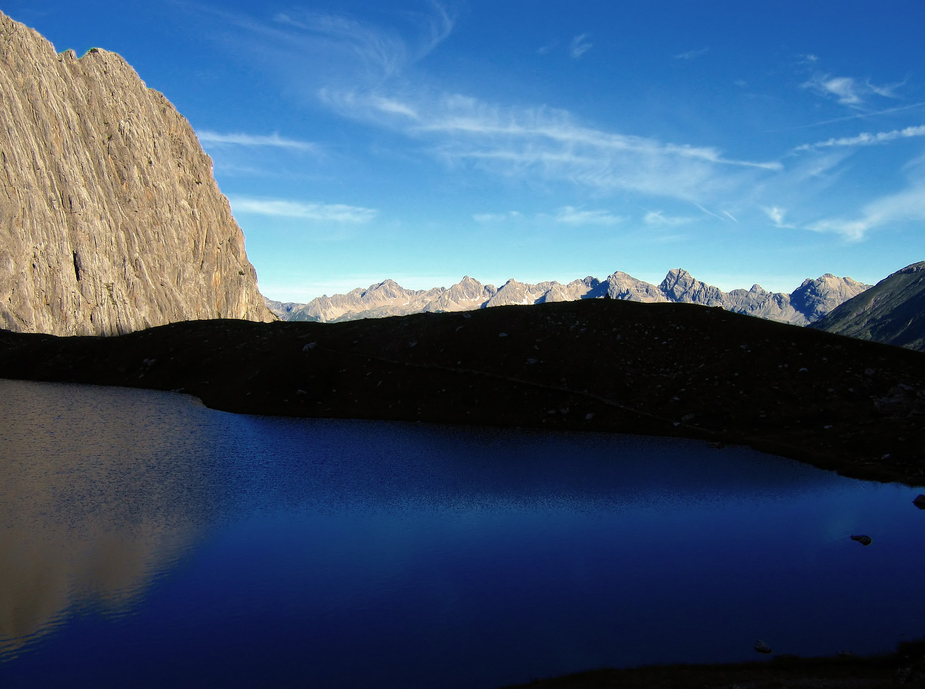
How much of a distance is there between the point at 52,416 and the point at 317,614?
201 feet

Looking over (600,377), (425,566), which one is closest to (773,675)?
(425,566)

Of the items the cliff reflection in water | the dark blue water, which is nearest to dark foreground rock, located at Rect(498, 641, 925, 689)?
the dark blue water

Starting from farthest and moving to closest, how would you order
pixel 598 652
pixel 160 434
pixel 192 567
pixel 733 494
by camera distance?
1. pixel 160 434
2. pixel 733 494
3. pixel 192 567
4. pixel 598 652

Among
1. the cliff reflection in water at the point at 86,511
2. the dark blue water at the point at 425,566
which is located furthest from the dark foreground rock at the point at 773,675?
the cliff reflection in water at the point at 86,511

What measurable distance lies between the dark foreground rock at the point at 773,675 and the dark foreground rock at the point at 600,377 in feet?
104

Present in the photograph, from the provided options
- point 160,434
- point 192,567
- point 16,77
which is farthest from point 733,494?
point 16,77

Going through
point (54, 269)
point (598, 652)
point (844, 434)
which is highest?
point (54, 269)

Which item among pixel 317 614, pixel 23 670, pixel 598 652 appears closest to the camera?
pixel 23 670

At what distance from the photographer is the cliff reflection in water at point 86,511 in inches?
936

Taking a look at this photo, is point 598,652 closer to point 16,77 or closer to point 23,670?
point 23,670

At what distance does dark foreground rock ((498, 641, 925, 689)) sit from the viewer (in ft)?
60.5

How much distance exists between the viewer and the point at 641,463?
4931cm

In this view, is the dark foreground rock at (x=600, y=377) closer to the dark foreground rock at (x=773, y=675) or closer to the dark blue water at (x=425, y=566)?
the dark blue water at (x=425, y=566)

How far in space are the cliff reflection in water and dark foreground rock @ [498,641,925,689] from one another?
18.7m
